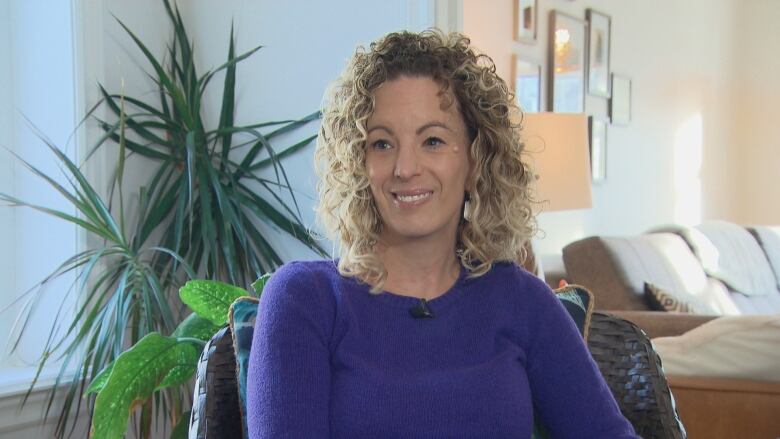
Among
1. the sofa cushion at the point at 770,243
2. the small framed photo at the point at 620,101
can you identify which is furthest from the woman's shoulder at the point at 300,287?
the sofa cushion at the point at 770,243

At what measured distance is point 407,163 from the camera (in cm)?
131

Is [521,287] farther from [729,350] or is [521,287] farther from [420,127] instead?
[729,350]

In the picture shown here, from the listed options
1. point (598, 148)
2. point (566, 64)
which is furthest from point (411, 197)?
point (598, 148)

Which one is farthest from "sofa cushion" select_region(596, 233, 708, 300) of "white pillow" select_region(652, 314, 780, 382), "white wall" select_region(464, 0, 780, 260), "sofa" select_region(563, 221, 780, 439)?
"white pillow" select_region(652, 314, 780, 382)

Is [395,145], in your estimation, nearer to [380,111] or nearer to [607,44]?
[380,111]

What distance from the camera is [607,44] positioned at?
452 centimetres

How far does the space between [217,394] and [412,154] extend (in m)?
0.46

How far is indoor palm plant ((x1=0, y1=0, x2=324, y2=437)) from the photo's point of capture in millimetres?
2059

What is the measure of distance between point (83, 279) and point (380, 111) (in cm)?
108

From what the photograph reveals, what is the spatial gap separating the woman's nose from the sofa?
1052mm

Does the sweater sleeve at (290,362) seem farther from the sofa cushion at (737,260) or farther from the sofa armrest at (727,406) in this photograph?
the sofa cushion at (737,260)

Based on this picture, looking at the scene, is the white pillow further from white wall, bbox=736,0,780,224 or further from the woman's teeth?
white wall, bbox=736,0,780,224

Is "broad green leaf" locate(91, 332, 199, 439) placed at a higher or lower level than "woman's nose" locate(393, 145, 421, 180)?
lower

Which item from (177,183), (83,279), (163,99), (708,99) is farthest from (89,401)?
(708,99)
